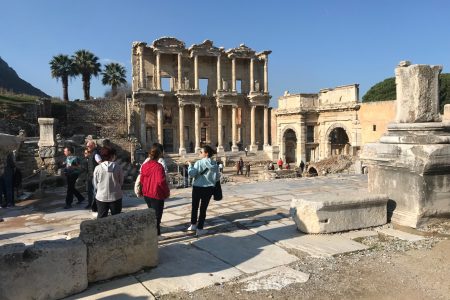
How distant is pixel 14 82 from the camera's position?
285ft

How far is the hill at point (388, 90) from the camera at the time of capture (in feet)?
137

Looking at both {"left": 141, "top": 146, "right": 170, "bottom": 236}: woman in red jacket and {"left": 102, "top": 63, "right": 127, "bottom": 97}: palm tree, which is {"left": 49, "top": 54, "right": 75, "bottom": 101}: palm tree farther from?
{"left": 141, "top": 146, "right": 170, "bottom": 236}: woman in red jacket

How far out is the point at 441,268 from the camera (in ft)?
12.9

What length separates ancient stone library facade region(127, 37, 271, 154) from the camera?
119 feet

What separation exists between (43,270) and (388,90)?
50.7 metres

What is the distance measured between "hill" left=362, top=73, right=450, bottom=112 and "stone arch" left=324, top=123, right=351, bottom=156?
1592cm

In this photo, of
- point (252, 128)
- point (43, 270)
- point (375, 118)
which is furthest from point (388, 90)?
Answer: point (43, 270)

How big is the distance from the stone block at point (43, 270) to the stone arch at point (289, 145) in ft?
104

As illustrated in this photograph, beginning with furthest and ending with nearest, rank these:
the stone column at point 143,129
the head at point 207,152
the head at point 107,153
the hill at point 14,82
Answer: the hill at point 14,82 → the stone column at point 143,129 → the head at point 207,152 → the head at point 107,153

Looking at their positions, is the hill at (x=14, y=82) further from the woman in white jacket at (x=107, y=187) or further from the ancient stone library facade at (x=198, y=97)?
the woman in white jacket at (x=107, y=187)

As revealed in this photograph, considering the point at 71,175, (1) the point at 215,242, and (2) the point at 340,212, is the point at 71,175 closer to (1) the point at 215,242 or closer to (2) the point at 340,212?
(1) the point at 215,242

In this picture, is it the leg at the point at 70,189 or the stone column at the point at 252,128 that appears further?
the stone column at the point at 252,128

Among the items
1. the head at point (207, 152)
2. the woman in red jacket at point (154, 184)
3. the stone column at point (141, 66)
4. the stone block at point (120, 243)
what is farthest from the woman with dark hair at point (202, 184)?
the stone column at point (141, 66)

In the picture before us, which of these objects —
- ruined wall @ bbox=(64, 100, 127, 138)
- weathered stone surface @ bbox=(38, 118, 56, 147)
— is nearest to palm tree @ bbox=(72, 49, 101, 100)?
ruined wall @ bbox=(64, 100, 127, 138)
